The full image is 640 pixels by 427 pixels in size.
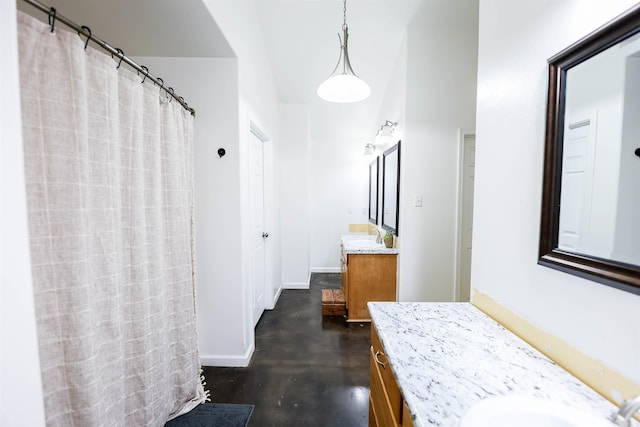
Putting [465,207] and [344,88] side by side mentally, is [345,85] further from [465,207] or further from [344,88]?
[465,207]

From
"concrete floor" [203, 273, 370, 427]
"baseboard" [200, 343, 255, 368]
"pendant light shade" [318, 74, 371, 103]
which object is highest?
"pendant light shade" [318, 74, 371, 103]

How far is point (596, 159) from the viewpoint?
72cm

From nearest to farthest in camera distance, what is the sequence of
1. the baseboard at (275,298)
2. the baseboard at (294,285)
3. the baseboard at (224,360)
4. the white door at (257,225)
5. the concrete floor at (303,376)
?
the concrete floor at (303,376), the baseboard at (224,360), the white door at (257,225), the baseboard at (275,298), the baseboard at (294,285)

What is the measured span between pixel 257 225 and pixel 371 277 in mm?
1361

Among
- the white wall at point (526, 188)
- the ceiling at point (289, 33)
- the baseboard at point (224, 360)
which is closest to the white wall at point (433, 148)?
the ceiling at point (289, 33)

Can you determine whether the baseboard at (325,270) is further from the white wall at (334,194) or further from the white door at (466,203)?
the white door at (466,203)

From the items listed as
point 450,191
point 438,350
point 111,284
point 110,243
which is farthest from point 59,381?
point 450,191

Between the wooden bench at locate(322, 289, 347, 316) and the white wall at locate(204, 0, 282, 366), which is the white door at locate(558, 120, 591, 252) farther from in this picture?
the wooden bench at locate(322, 289, 347, 316)

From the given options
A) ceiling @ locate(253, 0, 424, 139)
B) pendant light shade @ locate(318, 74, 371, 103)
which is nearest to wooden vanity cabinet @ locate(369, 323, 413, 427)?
pendant light shade @ locate(318, 74, 371, 103)

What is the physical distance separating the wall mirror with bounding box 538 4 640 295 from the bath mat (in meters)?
1.82

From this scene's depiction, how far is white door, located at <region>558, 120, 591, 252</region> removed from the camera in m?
0.75

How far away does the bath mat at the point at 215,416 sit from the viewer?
4.82 ft

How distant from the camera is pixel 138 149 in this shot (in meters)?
1.22

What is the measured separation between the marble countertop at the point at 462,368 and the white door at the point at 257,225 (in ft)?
5.56
